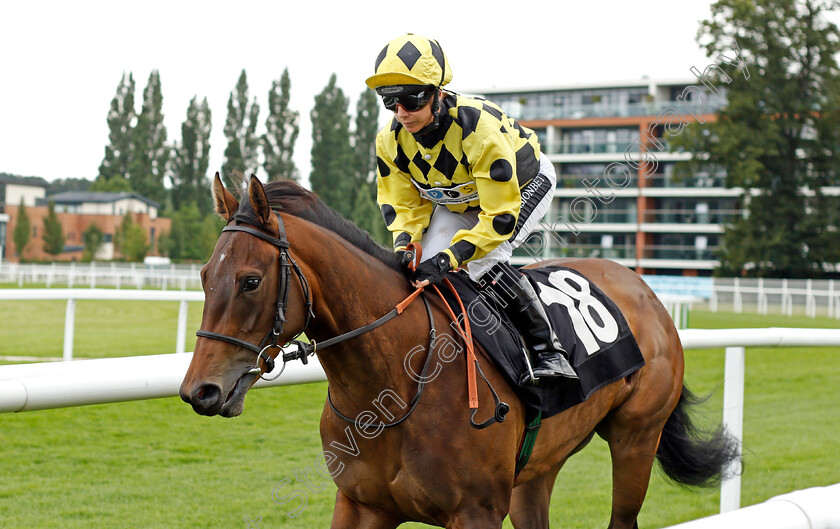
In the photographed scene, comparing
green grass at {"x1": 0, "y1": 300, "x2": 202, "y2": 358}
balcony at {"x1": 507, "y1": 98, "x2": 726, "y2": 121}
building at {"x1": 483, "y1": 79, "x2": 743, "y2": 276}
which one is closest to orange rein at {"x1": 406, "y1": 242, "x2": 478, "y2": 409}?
green grass at {"x1": 0, "y1": 300, "x2": 202, "y2": 358}

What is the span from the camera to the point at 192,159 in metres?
41.4

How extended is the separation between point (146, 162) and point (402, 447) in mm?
38020

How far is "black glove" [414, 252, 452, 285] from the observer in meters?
2.29

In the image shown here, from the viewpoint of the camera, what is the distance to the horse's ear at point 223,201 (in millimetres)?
1989

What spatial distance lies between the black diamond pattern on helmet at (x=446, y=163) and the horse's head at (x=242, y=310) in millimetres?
701

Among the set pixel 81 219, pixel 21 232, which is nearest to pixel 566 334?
pixel 21 232

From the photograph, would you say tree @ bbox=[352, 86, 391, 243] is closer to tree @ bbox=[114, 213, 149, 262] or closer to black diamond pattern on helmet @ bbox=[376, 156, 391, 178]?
tree @ bbox=[114, 213, 149, 262]

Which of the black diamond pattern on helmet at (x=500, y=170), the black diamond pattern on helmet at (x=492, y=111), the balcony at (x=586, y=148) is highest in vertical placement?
the balcony at (x=586, y=148)

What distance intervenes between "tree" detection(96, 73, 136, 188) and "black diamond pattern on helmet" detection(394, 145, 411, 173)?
122 feet

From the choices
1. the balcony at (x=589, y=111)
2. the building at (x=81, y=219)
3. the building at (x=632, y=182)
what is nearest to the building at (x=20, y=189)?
the building at (x=81, y=219)

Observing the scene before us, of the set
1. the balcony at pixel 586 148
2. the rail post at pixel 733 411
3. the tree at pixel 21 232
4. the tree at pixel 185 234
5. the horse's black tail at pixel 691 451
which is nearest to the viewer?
the horse's black tail at pixel 691 451

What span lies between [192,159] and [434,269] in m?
41.3

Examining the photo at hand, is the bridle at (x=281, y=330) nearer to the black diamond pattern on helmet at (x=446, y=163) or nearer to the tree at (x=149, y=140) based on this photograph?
the black diamond pattern on helmet at (x=446, y=163)

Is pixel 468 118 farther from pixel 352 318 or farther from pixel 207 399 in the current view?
pixel 207 399
